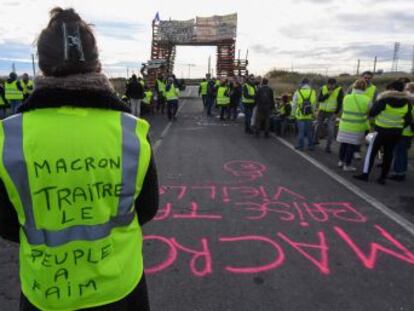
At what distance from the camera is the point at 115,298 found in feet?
5.46

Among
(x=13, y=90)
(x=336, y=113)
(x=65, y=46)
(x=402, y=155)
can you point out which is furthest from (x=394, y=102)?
(x=13, y=90)

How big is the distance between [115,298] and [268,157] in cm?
782

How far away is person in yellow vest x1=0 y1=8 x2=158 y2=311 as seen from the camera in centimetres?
150

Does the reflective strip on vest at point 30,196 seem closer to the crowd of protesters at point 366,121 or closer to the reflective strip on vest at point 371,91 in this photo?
the crowd of protesters at point 366,121

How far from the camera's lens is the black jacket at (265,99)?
1220 centimetres

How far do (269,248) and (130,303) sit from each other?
2.75m

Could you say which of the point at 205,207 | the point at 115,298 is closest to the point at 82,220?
the point at 115,298

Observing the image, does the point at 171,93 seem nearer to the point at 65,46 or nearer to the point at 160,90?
the point at 160,90

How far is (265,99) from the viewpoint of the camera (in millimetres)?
12211

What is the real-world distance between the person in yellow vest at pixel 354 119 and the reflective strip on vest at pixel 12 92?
38.7 ft

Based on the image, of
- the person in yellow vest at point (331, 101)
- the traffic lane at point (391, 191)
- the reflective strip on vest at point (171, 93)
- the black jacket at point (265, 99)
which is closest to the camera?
the traffic lane at point (391, 191)

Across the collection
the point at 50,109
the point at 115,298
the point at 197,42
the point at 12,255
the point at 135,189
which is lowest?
the point at 12,255

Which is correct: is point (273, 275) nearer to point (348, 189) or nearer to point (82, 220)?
point (82, 220)

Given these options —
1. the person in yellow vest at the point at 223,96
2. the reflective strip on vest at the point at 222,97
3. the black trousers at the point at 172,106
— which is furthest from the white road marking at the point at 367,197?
the black trousers at the point at 172,106
